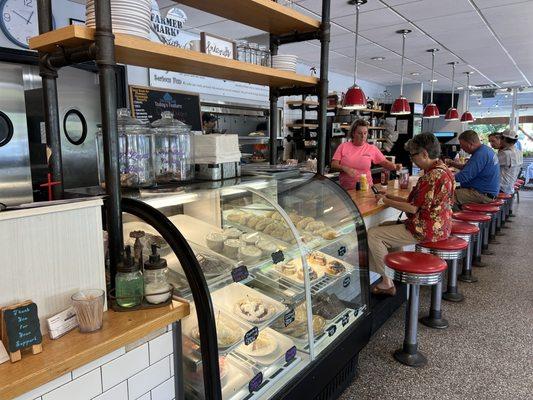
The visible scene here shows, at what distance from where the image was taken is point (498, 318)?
3691mm

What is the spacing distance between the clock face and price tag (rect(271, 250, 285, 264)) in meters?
3.49

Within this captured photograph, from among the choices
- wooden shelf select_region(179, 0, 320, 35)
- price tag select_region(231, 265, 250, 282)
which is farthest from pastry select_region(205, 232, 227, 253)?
wooden shelf select_region(179, 0, 320, 35)

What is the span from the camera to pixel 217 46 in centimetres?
219

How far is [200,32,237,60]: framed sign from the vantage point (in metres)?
2.12

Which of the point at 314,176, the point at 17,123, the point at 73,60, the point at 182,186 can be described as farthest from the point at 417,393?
the point at 17,123

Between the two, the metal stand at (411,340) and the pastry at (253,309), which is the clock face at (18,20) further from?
the metal stand at (411,340)

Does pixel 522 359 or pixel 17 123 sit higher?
pixel 17 123

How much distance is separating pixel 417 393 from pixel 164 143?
224 cm

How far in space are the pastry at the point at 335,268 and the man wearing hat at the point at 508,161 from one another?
5537 millimetres

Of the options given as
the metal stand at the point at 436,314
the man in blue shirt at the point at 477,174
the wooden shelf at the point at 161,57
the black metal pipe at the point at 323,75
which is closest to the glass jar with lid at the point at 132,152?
the wooden shelf at the point at 161,57

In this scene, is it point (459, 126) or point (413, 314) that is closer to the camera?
point (413, 314)

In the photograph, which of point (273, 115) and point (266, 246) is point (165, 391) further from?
point (273, 115)

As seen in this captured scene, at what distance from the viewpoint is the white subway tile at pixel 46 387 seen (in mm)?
1094

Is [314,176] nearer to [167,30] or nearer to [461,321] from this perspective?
[167,30]
